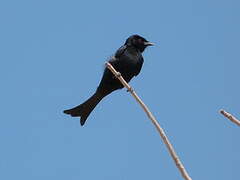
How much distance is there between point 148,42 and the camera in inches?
319

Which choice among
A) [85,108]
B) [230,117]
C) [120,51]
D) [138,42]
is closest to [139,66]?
[120,51]

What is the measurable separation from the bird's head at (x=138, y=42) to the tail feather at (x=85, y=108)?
80 centimetres

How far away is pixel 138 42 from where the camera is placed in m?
7.95

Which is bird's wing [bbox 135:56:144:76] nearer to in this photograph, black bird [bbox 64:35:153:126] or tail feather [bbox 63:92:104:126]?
black bird [bbox 64:35:153:126]

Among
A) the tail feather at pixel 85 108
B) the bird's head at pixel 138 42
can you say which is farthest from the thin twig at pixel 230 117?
the bird's head at pixel 138 42

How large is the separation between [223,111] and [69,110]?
465 cm

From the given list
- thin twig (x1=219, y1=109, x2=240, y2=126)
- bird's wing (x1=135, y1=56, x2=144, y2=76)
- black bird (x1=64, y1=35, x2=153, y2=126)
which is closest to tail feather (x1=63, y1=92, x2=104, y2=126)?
black bird (x1=64, y1=35, x2=153, y2=126)

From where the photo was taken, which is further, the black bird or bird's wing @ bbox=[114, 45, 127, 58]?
bird's wing @ bbox=[114, 45, 127, 58]

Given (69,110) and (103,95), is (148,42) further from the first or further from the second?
(69,110)

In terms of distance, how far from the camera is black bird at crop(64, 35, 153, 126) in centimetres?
748

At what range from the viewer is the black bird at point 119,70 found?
748cm

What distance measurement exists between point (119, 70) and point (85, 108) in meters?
0.66

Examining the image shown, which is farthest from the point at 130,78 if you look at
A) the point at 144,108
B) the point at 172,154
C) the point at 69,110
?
the point at 172,154

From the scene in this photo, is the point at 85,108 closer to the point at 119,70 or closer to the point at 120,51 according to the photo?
the point at 119,70
